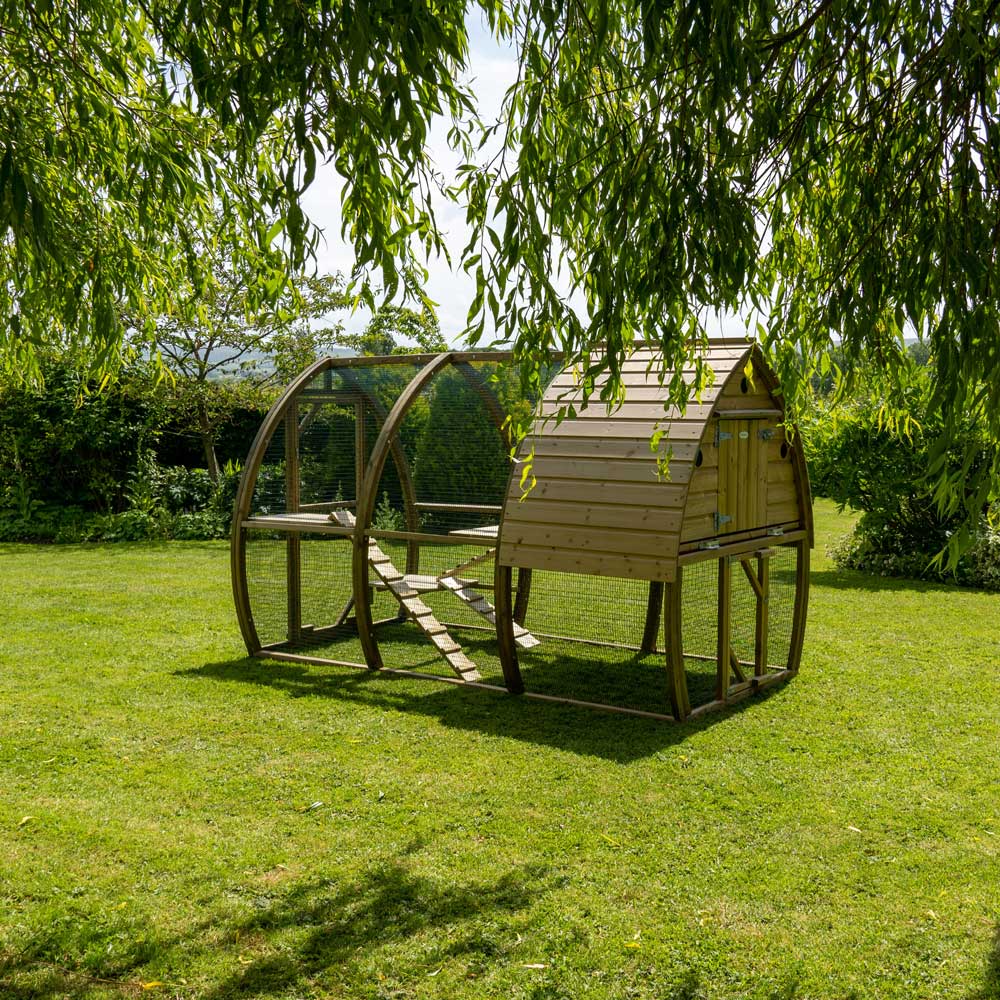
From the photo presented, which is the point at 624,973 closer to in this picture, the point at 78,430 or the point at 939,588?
the point at 939,588

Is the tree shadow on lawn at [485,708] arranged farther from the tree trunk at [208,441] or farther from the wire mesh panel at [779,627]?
the tree trunk at [208,441]

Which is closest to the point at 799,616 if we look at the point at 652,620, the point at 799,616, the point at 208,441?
the point at 799,616

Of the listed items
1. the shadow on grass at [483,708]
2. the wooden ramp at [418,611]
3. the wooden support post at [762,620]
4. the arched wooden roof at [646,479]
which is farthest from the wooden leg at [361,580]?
the wooden support post at [762,620]

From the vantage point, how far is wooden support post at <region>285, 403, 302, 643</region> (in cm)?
941

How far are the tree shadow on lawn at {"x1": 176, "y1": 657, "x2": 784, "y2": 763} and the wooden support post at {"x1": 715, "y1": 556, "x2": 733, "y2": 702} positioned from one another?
0.20 m

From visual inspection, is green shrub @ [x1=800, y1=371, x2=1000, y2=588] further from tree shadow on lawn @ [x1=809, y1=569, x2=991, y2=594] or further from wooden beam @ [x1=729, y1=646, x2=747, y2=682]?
wooden beam @ [x1=729, y1=646, x2=747, y2=682]

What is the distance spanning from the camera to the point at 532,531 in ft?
24.6

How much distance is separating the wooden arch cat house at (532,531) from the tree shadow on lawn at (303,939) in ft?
8.50

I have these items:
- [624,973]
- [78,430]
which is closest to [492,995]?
[624,973]

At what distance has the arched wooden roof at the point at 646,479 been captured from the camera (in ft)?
23.0

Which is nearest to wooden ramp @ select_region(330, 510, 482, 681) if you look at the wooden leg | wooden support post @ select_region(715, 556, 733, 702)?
the wooden leg

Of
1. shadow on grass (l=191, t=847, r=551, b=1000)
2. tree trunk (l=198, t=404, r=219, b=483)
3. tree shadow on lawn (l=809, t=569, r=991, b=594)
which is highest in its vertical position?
tree trunk (l=198, t=404, r=219, b=483)

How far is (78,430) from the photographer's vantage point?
55.0 feet

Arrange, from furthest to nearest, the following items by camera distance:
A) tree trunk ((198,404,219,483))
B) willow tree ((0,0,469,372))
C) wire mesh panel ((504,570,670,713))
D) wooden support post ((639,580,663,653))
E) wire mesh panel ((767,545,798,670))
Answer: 1. tree trunk ((198,404,219,483))
2. wooden support post ((639,580,663,653))
3. wire mesh panel ((767,545,798,670))
4. wire mesh panel ((504,570,670,713))
5. willow tree ((0,0,469,372))
